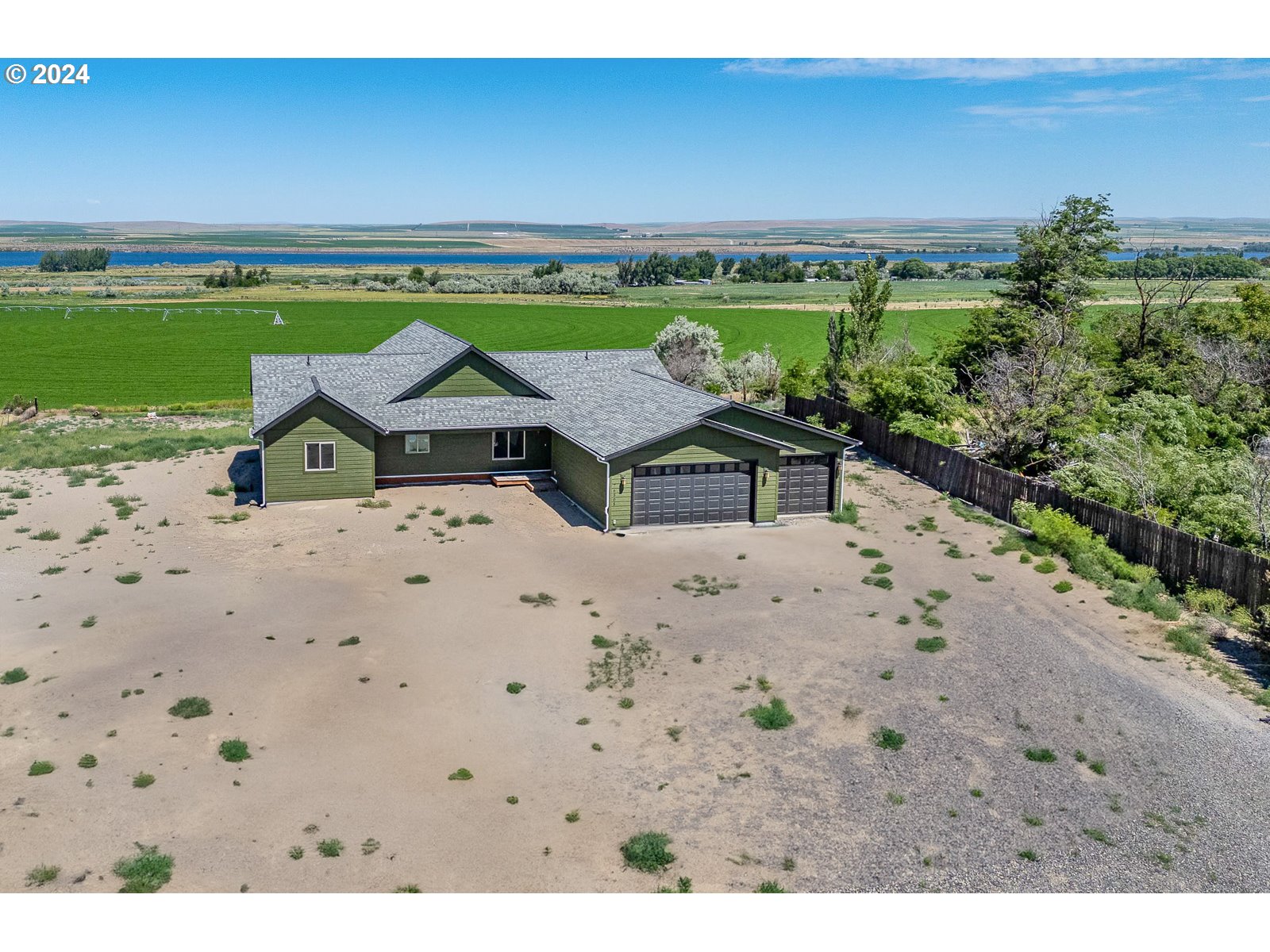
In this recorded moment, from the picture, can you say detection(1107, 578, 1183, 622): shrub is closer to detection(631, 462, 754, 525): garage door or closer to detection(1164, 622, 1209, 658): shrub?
detection(1164, 622, 1209, 658): shrub

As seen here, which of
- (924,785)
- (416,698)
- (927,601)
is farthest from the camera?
(927,601)

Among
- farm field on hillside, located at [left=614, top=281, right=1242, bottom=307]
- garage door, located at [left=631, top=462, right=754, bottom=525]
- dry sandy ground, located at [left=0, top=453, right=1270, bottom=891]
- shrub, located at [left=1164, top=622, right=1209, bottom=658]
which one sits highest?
farm field on hillside, located at [left=614, top=281, right=1242, bottom=307]

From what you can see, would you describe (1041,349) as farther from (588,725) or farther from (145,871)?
(145,871)

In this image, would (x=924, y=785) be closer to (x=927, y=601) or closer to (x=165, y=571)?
(x=927, y=601)

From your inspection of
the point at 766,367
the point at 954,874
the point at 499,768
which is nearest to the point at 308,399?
the point at 499,768

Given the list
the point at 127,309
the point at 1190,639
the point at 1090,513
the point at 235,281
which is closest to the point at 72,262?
the point at 235,281

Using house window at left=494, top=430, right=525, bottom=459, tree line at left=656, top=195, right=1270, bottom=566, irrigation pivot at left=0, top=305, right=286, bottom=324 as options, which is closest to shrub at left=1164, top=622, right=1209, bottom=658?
tree line at left=656, top=195, right=1270, bottom=566
